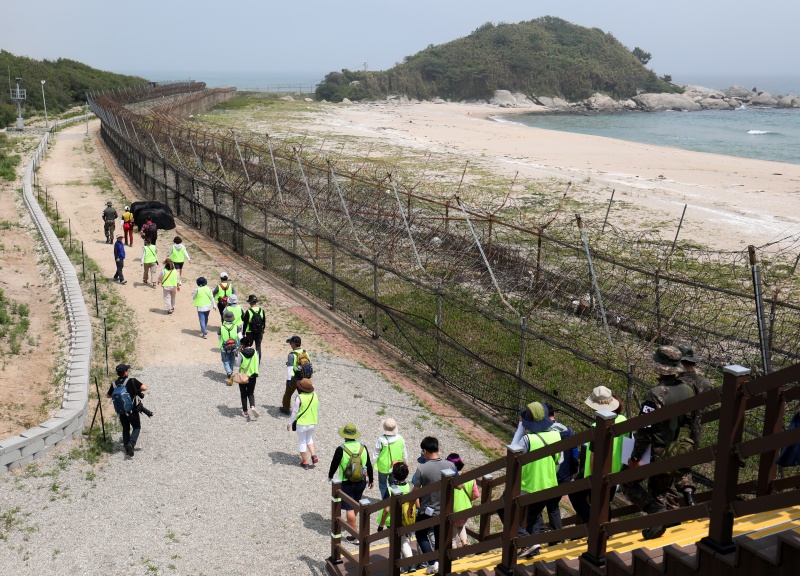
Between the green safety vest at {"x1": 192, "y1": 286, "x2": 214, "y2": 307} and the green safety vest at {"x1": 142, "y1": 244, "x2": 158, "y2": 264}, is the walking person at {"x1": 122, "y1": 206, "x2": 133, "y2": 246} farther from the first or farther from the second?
the green safety vest at {"x1": 192, "y1": 286, "x2": 214, "y2": 307}

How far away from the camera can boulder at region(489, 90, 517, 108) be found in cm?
13512

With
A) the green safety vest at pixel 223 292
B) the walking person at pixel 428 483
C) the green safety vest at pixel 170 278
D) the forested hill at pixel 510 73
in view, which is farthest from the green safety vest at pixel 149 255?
the forested hill at pixel 510 73

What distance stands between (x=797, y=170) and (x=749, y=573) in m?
52.4

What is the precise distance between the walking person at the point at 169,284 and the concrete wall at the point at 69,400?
1.68m

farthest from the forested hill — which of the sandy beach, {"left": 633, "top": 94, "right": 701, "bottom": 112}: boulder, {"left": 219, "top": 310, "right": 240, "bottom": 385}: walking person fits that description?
{"left": 219, "top": 310, "right": 240, "bottom": 385}: walking person

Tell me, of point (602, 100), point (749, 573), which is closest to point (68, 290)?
point (749, 573)

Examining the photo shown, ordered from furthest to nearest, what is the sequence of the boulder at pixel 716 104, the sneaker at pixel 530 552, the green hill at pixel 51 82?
the boulder at pixel 716 104 < the green hill at pixel 51 82 < the sneaker at pixel 530 552

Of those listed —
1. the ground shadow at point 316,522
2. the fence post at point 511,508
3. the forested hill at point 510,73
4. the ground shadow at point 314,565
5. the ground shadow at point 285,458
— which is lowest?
the ground shadow at point 314,565

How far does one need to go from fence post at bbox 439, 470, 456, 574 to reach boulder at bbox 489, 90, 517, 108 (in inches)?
5215

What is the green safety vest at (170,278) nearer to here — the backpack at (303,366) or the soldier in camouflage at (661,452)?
the backpack at (303,366)

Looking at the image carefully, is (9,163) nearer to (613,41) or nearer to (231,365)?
(231,365)

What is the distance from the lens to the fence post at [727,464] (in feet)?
13.6

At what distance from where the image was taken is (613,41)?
169625mm

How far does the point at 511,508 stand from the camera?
5.74 meters
